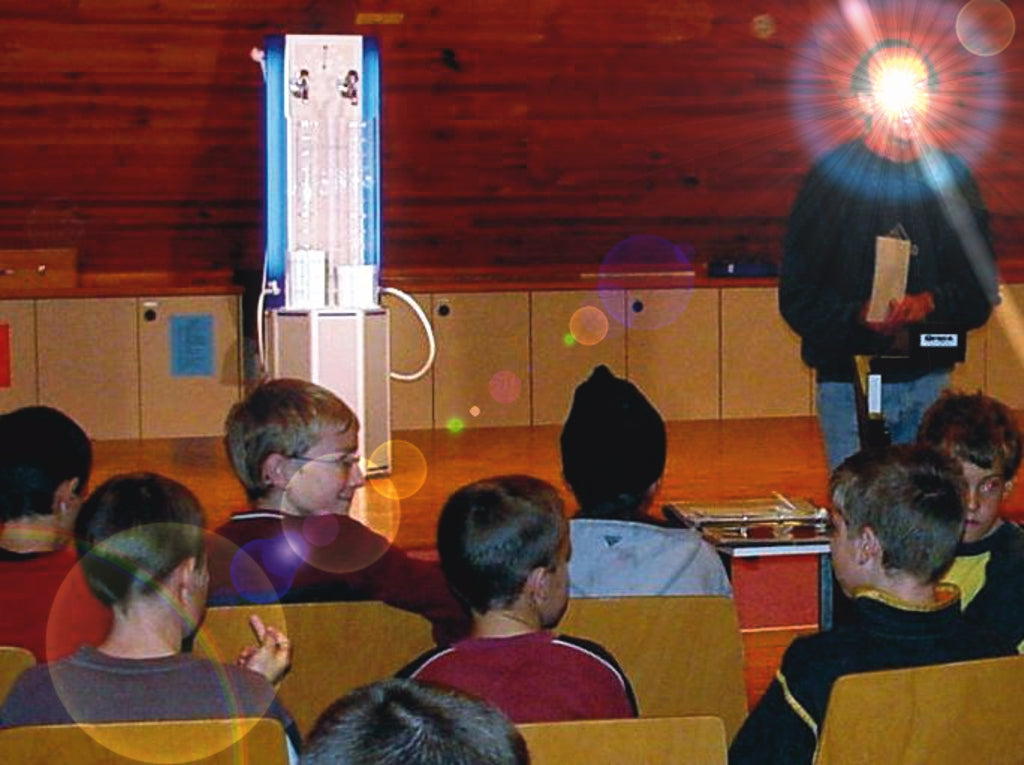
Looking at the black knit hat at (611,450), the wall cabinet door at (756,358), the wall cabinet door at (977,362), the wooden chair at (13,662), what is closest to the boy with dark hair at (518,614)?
the wooden chair at (13,662)

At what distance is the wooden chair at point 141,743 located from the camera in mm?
1958

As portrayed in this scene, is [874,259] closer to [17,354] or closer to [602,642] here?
[602,642]

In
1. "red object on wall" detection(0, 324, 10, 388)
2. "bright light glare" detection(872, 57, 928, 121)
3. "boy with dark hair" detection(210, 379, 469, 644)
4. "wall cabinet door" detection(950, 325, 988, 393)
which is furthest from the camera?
"wall cabinet door" detection(950, 325, 988, 393)

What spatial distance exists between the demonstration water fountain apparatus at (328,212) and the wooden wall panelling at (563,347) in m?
2.05

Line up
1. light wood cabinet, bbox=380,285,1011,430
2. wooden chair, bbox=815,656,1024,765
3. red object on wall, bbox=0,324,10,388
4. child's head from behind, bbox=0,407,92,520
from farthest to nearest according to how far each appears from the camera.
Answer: light wood cabinet, bbox=380,285,1011,430 → red object on wall, bbox=0,324,10,388 → child's head from behind, bbox=0,407,92,520 → wooden chair, bbox=815,656,1024,765

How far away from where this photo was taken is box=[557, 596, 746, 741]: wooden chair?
2.80 meters

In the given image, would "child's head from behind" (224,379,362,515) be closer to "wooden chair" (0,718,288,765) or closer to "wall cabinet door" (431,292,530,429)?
"wooden chair" (0,718,288,765)

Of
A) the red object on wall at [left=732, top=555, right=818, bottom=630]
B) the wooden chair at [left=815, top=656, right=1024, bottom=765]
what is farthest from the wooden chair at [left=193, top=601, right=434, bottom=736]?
the red object on wall at [left=732, top=555, right=818, bottom=630]

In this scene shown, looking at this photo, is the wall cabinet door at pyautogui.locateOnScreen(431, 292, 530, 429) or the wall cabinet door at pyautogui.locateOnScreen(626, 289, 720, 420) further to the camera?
the wall cabinet door at pyautogui.locateOnScreen(626, 289, 720, 420)

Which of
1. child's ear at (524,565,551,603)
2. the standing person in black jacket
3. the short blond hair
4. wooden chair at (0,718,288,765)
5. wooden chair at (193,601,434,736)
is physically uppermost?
the standing person in black jacket

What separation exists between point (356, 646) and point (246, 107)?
5.53 meters

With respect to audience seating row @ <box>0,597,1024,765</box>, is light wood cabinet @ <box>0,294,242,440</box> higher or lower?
higher

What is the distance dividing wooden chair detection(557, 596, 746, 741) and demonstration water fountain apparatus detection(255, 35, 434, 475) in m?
4.05

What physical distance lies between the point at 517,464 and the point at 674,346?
6.22 ft
